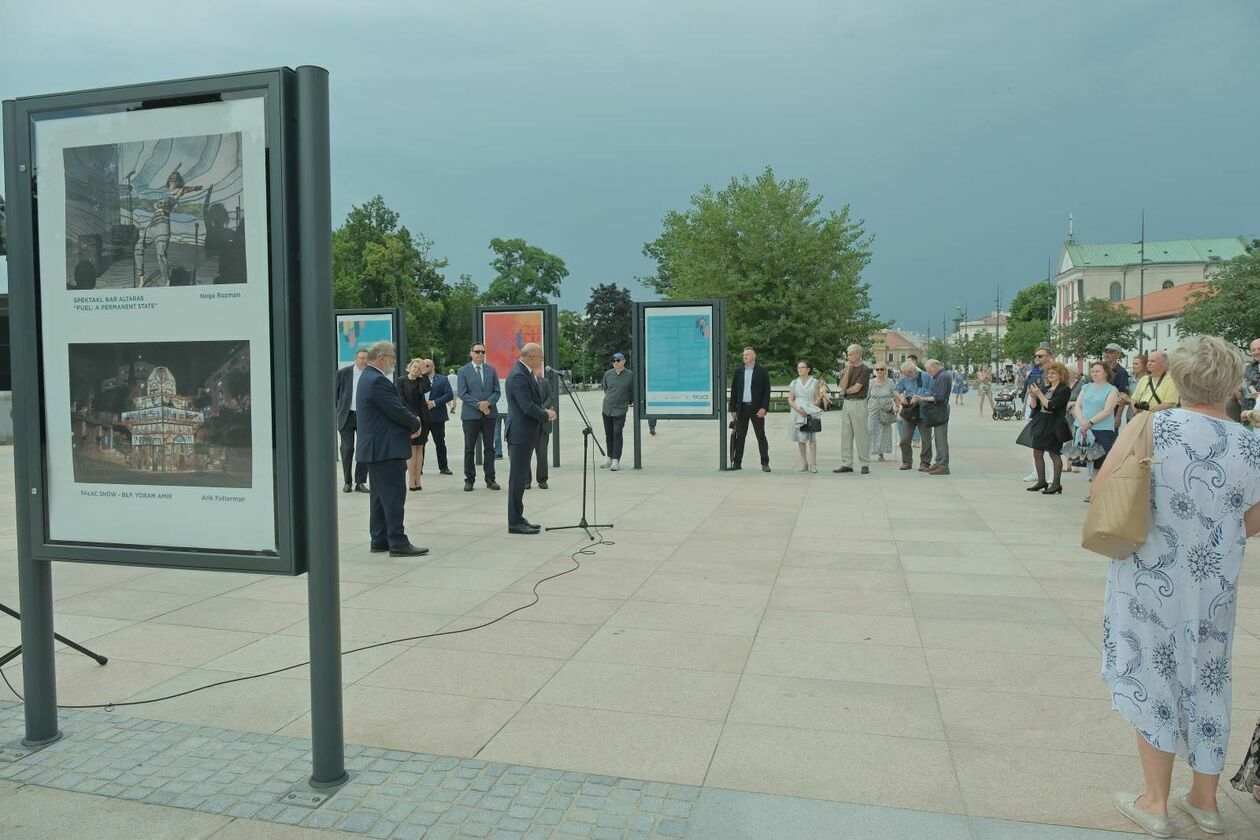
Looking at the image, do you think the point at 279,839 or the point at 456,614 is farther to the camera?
the point at 456,614

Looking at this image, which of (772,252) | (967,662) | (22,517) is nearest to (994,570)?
(967,662)

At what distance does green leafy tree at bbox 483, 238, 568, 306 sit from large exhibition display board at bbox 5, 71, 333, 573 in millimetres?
96477

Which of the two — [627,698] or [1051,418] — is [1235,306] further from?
[627,698]

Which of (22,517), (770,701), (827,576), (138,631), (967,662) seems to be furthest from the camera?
(827,576)

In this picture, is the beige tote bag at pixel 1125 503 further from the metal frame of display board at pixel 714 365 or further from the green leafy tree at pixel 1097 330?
the green leafy tree at pixel 1097 330

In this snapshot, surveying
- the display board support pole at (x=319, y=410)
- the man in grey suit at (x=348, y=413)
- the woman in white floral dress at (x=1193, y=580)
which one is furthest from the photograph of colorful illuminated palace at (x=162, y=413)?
the man in grey suit at (x=348, y=413)

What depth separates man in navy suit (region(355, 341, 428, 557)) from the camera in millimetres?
8188

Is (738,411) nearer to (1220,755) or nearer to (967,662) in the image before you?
(967,662)

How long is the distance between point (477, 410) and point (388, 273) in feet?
202

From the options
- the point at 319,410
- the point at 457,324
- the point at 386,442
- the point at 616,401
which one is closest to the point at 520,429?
the point at 386,442

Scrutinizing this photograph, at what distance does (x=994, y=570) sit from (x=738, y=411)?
771 cm

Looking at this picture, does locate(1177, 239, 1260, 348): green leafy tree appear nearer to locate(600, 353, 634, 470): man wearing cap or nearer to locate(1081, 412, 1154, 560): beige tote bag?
locate(600, 353, 634, 470): man wearing cap

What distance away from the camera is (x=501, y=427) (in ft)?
54.7

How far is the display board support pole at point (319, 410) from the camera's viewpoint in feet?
11.3
